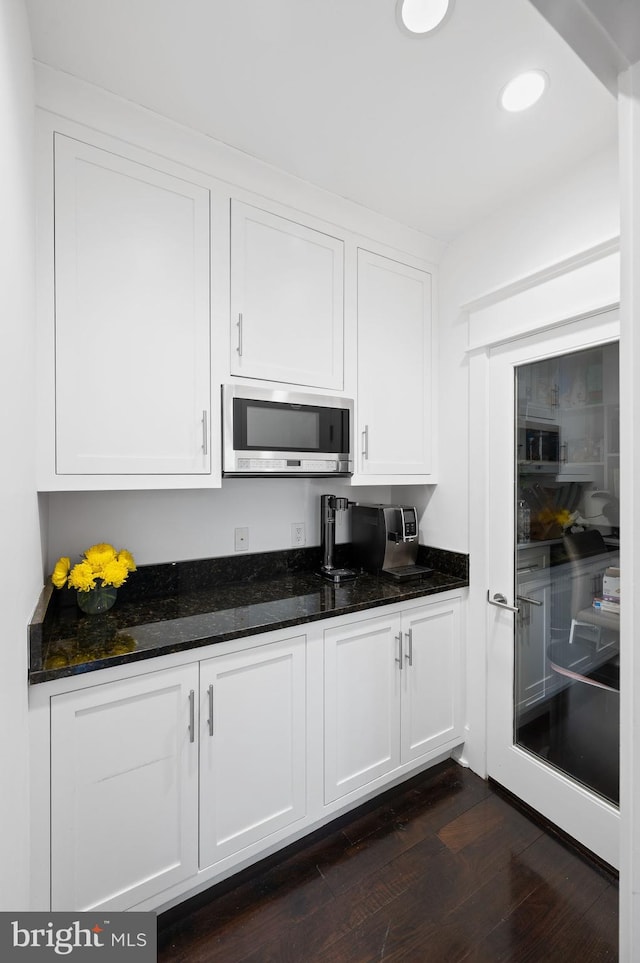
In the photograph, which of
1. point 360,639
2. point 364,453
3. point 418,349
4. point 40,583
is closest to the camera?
point 40,583

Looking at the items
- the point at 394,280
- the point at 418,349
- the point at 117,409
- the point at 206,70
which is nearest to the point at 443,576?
the point at 418,349

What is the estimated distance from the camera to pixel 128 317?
147 cm

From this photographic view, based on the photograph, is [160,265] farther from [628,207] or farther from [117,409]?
[628,207]

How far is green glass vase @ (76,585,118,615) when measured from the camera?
1547 millimetres

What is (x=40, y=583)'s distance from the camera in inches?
56.4

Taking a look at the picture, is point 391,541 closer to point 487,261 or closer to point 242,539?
point 242,539

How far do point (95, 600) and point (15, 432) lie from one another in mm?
783

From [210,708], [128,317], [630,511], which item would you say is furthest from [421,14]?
[210,708]

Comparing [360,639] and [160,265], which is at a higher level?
[160,265]

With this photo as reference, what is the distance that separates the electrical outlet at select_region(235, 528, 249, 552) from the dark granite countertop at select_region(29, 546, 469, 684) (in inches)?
2.1

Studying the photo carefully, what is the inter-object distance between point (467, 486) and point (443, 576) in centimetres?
47

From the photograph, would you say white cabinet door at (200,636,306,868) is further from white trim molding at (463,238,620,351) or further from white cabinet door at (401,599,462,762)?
white trim molding at (463,238,620,351)

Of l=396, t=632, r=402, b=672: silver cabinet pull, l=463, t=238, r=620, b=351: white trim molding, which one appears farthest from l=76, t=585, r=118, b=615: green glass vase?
l=463, t=238, r=620, b=351: white trim molding

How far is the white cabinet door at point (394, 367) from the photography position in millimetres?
2031
